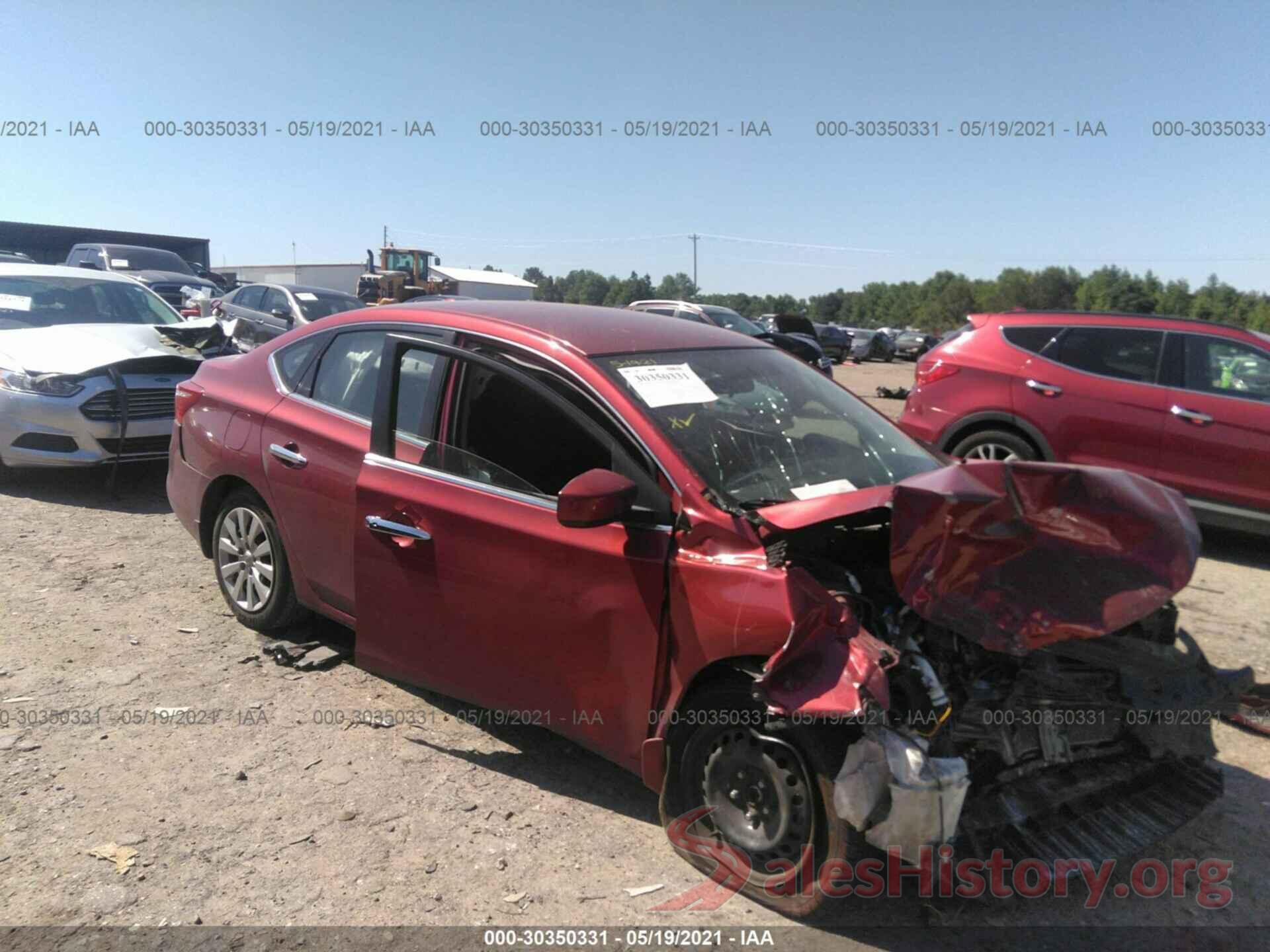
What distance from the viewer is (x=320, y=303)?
51.4 feet

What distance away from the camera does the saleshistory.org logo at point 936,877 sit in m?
2.62

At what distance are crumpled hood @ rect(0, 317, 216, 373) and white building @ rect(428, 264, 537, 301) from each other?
27.2 metres

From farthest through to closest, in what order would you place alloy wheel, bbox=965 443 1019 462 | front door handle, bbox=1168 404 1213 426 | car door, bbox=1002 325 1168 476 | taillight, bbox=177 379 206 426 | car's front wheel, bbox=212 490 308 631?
alloy wheel, bbox=965 443 1019 462 → car door, bbox=1002 325 1168 476 → front door handle, bbox=1168 404 1213 426 → taillight, bbox=177 379 206 426 → car's front wheel, bbox=212 490 308 631

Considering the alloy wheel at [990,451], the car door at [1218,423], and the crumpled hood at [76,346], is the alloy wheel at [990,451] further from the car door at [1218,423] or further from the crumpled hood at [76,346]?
the crumpled hood at [76,346]

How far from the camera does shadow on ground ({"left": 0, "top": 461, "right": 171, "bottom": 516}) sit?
723 centimetres

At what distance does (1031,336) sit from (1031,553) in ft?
18.2

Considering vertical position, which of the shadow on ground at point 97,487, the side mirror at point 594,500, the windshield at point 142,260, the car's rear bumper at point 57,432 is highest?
the windshield at point 142,260

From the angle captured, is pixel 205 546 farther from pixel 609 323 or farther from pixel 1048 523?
pixel 1048 523

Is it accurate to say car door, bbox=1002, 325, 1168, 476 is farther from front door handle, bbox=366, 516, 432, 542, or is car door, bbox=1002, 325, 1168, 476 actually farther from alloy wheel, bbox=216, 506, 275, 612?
alloy wheel, bbox=216, 506, 275, 612

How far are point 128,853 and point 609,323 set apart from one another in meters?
2.59

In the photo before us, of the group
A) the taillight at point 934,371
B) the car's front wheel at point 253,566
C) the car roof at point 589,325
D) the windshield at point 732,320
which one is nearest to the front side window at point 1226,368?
the taillight at point 934,371

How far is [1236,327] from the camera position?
7055 millimetres

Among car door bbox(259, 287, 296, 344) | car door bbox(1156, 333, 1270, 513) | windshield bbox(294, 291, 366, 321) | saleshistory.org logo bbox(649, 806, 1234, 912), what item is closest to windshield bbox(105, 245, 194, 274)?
car door bbox(259, 287, 296, 344)

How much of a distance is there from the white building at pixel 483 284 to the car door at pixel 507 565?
3186 centimetres
